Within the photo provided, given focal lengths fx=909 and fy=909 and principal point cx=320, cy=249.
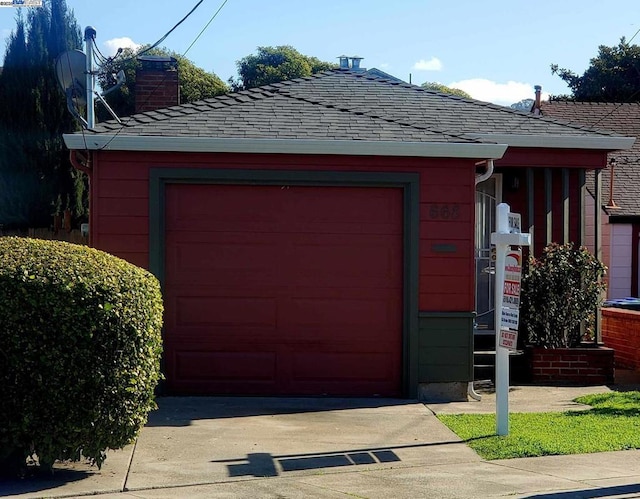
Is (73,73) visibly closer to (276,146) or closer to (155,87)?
(155,87)

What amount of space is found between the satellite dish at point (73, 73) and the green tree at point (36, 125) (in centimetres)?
1184

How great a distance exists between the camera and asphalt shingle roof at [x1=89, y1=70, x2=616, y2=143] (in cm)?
1063

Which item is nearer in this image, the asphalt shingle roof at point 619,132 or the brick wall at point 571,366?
the brick wall at point 571,366

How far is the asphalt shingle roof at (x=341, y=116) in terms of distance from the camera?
1063 cm

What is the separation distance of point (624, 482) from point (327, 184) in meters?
5.01

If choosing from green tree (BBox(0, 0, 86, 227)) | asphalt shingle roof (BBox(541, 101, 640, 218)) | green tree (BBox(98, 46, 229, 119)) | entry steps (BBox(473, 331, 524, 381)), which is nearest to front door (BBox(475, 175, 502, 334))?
entry steps (BBox(473, 331, 524, 381))

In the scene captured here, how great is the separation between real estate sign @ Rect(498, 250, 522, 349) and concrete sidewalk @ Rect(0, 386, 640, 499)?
106 cm

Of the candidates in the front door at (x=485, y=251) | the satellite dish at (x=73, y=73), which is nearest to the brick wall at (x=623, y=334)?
the front door at (x=485, y=251)

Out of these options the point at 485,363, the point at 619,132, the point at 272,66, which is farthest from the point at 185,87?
the point at 485,363

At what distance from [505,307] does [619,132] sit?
11.7m

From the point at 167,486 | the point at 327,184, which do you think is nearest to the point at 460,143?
the point at 327,184

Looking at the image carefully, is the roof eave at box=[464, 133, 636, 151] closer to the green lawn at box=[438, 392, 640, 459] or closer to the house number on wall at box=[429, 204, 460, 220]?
the house number on wall at box=[429, 204, 460, 220]

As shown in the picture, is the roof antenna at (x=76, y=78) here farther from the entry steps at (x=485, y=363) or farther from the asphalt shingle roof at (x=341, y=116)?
the entry steps at (x=485, y=363)

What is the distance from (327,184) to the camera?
1060 cm
